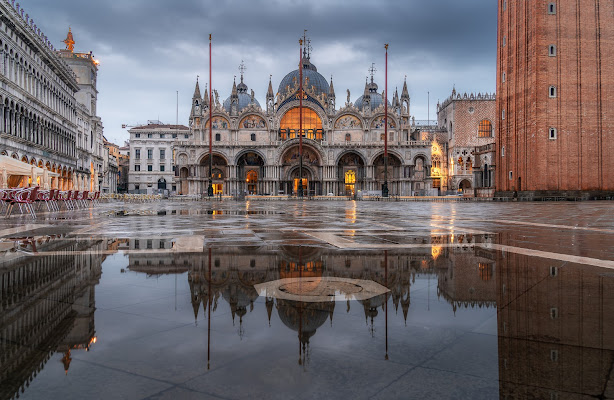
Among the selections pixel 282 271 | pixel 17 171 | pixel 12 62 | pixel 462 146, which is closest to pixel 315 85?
pixel 462 146

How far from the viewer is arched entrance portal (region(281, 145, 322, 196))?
60.0 meters

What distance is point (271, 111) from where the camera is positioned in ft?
204

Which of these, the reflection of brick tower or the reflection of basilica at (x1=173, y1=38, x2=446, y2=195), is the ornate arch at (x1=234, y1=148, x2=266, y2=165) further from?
the reflection of brick tower

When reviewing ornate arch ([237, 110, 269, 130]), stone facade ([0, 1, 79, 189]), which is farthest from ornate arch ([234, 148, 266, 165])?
stone facade ([0, 1, 79, 189])

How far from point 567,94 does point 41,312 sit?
144 feet

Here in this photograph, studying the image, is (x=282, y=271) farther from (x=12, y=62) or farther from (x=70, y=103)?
(x=70, y=103)

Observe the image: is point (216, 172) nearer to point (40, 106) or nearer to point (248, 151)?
point (248, 151)

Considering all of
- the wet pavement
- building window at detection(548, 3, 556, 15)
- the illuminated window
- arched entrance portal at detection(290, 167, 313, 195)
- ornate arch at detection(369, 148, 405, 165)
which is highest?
→ building window at detection(548, 3, 556, 15)

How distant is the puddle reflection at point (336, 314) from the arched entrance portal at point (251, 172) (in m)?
56.3

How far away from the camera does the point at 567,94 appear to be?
37.7 metres

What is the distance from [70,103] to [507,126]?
4601 centimetres

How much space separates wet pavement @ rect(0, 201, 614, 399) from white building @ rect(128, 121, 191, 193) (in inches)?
3209

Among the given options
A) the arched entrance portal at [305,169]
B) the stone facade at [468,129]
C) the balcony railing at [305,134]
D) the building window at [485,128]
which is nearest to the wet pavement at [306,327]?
the arched entrance portal at [305,169]

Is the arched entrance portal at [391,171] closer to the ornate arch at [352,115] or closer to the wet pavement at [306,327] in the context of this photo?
the ornate arch at [352,115]
